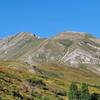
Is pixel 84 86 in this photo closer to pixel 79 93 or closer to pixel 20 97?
pixel 79 93

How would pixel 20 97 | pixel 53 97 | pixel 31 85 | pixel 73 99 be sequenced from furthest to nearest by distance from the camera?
pixel 31 85, pixel 53 97, pixel 73 99, pixel 20 97

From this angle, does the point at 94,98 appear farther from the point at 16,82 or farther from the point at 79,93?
the point at 16,82

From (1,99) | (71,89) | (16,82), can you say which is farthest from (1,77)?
(1,99)

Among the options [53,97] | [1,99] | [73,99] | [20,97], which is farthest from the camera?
[53,97]

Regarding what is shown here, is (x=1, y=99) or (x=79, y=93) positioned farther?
(x=79, y=93)

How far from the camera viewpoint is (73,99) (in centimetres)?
17450

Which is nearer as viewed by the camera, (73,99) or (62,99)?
(73,99)

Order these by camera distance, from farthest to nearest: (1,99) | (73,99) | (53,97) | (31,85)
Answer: (31,85) → (53,97) → (73,99) → (1,99)

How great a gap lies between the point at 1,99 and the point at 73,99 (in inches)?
1804

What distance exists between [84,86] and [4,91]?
120 feet

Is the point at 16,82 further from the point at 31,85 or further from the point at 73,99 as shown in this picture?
the point at 73,99

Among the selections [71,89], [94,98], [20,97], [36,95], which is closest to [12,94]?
[20,97]

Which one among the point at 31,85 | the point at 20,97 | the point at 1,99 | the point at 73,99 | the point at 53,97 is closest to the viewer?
the point at 1,99

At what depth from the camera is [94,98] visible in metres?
189
